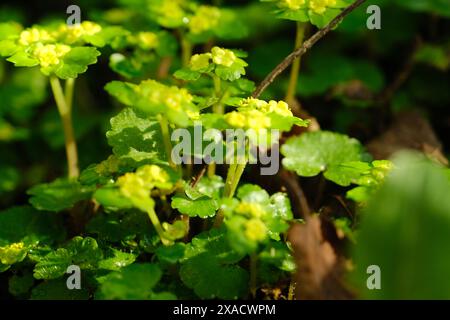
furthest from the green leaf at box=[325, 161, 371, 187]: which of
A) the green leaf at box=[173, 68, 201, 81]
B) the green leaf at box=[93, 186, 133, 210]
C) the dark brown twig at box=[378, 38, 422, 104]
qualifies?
the dark brown twig at box=[378, 38, 422, 104]

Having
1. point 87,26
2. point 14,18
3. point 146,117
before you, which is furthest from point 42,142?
point 146,117

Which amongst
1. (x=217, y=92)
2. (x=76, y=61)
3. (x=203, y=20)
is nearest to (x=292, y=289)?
(x=217, y=92)

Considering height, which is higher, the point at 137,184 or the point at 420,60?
the point at 420,60

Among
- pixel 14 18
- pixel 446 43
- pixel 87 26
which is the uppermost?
pixel 14 18

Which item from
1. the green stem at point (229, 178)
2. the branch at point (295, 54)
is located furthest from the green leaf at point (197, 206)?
the branch at point (295, 54)

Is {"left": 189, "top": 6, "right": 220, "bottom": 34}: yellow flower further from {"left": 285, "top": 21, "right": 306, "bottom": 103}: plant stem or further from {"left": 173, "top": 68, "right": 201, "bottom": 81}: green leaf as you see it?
{"left": 173, "top": 68, "right": 201, "bottom": 81}: green leaf

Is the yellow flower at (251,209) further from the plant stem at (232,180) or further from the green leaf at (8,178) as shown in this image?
the green leaf at (8,178)

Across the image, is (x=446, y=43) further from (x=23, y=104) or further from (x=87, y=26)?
(x=23, y=104)
